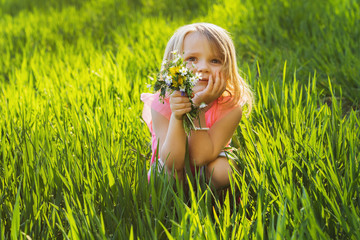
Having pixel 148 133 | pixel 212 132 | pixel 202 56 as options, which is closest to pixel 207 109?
pixel 212 132

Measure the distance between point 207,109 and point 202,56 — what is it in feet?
0.61

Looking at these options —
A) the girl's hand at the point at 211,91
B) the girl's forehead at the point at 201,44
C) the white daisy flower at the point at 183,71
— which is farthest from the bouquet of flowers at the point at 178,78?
the girl's forehead at the point at 201,44

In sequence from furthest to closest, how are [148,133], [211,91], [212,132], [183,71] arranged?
1. [148,133]
2. [212,132]
3. [211,91]
4. [183,71]

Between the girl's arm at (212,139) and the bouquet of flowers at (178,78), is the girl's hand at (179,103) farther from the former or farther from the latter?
the girl's arm at (212,139)

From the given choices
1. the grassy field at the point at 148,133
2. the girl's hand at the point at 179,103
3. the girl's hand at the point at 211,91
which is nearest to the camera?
the grassy field at the point at 148,133

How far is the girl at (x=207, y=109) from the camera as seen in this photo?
1.56 m

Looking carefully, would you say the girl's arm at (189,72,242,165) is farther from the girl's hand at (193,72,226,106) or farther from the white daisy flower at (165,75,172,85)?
the white daisy flower at (165,75,172,85)

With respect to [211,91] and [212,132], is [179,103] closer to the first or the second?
[211,91]

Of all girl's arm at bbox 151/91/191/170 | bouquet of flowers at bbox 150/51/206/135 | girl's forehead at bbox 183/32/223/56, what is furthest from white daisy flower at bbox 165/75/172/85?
girl's forehead at bbox 183/32/223/56

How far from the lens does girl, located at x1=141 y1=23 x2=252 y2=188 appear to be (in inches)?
61.5

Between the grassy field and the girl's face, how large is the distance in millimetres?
210

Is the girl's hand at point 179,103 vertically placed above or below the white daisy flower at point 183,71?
below

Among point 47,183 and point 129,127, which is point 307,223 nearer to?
point 47,183

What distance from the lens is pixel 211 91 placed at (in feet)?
5.13
